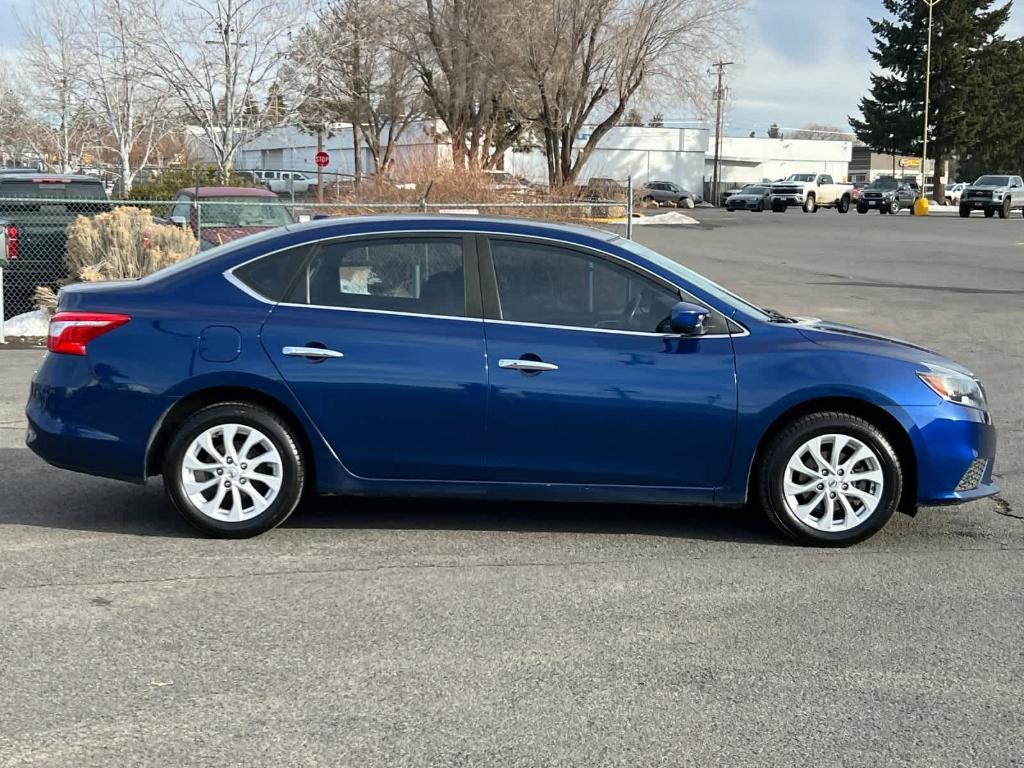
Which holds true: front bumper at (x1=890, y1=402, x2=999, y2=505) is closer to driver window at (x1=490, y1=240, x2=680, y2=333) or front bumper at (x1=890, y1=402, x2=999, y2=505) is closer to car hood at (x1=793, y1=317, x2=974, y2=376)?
car hood at (x1=793, y1=317, x2=974, y2=376)

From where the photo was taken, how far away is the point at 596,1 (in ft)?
122

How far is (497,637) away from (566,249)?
7.30 feet

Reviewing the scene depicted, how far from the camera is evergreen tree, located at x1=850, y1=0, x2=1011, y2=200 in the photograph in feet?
236

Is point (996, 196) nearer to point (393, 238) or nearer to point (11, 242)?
point (11, 242)

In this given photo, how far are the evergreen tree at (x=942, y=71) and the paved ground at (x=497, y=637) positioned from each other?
235ft

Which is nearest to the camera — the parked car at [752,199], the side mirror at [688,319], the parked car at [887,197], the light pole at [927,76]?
the side mirror at [688,319]

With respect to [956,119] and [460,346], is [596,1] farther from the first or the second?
[956,119]

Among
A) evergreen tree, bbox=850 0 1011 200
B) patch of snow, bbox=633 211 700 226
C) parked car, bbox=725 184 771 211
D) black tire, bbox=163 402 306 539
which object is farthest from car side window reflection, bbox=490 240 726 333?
evergreen tree, bbox=850 0 1011 200

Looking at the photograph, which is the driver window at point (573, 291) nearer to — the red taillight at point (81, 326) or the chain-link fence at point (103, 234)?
the red taillight at point (81, 326)

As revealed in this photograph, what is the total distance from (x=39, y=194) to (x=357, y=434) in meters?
11.3

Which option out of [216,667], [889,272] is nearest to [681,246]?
[889,272]

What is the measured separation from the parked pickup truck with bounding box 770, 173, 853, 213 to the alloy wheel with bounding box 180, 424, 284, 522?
54.2 meters

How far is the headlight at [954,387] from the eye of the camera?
20.2ft

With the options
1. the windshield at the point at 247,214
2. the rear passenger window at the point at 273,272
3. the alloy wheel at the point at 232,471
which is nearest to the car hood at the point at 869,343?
the rear passenger window at the point at 273,272
